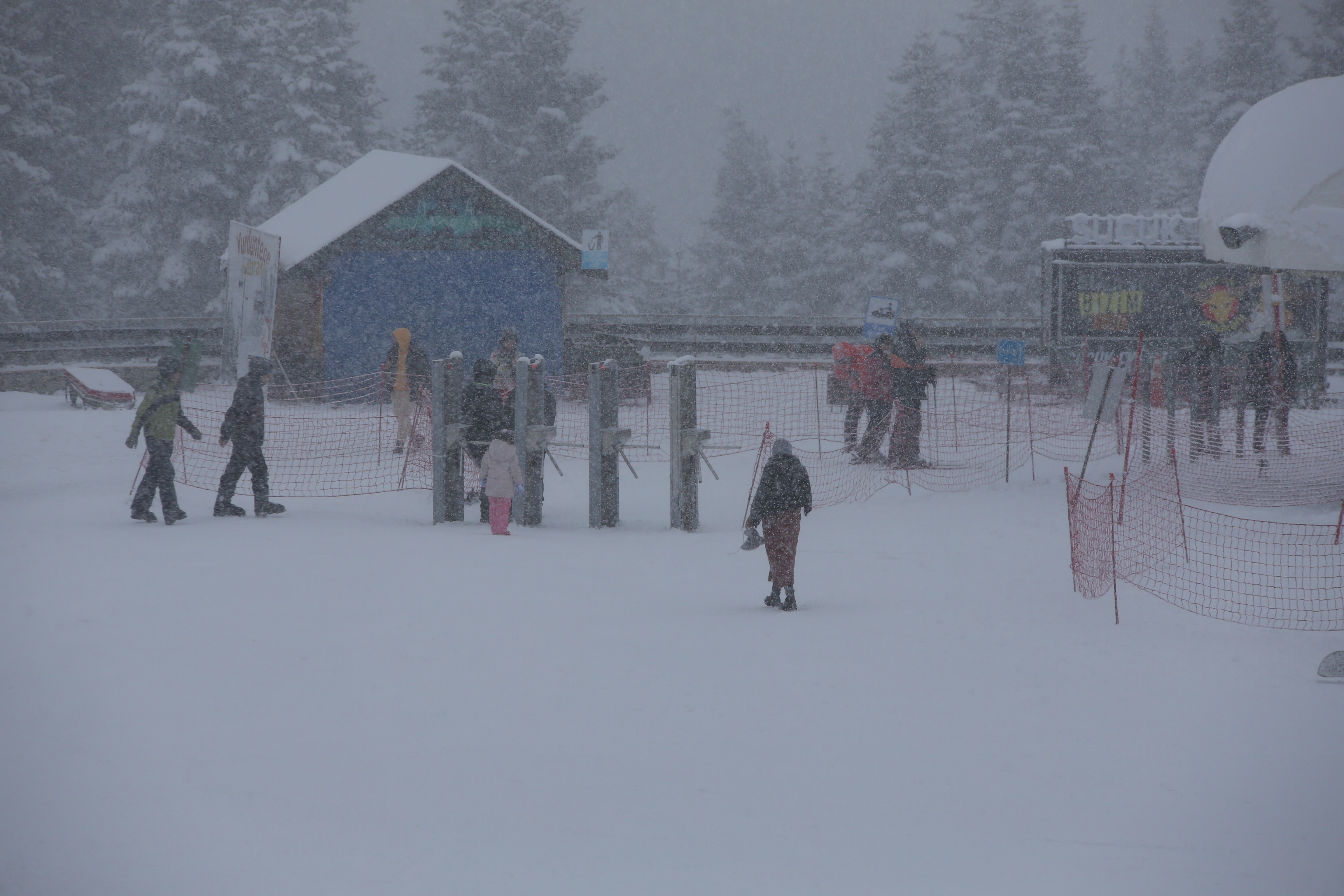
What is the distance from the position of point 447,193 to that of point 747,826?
2032cm

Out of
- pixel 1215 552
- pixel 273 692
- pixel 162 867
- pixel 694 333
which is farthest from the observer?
pixel 694 333

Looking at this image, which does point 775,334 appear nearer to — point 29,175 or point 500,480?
point 500,480

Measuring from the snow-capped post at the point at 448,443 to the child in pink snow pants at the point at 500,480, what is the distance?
1.93ft

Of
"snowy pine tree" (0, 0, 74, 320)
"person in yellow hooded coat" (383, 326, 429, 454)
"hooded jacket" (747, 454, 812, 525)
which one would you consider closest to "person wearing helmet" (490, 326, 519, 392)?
"person in yellow hooded coat" (383, 326, 429, 454)

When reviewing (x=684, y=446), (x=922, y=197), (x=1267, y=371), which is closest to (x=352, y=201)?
(x=684, y=446)

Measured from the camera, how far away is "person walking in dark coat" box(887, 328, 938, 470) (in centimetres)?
1488

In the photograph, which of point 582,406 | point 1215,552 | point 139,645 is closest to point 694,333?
point 582,406

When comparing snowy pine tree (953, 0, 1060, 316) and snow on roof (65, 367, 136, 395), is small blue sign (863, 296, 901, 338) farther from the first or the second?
snowy pine tree (953, 0, 1060, 316)

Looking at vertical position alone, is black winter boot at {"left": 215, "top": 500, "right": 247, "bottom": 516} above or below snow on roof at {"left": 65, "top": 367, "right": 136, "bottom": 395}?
below

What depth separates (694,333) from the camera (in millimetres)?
30219

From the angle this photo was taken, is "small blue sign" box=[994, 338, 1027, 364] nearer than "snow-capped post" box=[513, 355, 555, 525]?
No

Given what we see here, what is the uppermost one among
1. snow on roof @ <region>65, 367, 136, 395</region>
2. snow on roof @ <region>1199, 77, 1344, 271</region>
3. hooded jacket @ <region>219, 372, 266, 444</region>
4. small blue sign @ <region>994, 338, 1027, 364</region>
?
snow on roof @ <region>1199, 77, 1344, 271</region>

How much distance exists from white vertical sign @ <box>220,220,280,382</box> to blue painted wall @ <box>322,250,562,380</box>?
1915mm

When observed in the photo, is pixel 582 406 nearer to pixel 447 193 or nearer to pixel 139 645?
pixel 447 193
